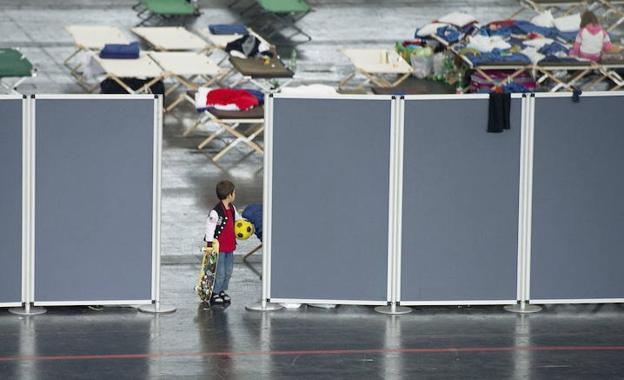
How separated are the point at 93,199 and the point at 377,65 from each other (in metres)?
10.7

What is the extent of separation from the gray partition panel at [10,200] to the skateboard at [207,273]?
174 cm

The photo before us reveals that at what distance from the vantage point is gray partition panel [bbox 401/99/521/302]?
615 inches

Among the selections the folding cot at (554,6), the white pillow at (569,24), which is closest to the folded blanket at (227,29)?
the white pillow at (569,24)

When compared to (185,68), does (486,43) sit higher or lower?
higher

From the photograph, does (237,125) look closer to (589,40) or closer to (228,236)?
(589,40)

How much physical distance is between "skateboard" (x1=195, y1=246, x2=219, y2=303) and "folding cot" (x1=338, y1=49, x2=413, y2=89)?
9800 millimetres

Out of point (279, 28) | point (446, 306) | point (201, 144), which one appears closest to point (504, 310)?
point (446, 306)

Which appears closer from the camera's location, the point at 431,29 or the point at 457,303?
the point at 457,303

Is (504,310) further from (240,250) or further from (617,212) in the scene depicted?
(240,250)

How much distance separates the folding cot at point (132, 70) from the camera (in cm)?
2403

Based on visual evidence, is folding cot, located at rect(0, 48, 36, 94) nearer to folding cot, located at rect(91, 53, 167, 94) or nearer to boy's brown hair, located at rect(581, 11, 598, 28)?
folding cot, located at rect(91, 53, 167, 94)

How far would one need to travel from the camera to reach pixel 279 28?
2927 cm

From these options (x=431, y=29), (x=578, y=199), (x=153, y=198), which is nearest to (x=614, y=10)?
(x=431, y=29)

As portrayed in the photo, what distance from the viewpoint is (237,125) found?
23.1 m
